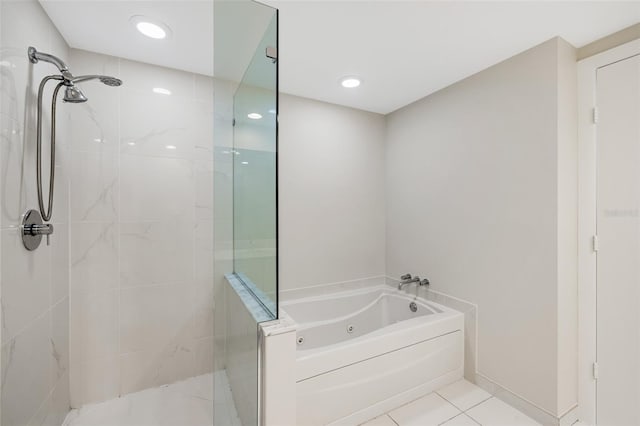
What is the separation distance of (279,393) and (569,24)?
7.99ft

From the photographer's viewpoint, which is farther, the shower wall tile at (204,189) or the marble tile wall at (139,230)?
the shower wall tile at (204,189)

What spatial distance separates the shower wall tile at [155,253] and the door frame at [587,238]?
2600mm

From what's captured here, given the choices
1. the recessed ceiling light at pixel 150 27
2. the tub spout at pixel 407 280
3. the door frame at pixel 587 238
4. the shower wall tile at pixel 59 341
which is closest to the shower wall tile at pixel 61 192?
the shower wall tile at pixel 59 341

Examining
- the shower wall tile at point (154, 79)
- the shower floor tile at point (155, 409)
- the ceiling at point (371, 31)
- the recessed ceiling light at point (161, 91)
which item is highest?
the ceiling at point (371, 31)

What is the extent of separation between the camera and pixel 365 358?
1652 mm

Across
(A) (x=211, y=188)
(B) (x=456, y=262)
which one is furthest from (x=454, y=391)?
(A) (x=211, y=188)

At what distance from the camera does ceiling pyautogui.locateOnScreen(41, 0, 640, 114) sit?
4.67 ft

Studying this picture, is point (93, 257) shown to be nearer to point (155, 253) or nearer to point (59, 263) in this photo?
point (59, 263)

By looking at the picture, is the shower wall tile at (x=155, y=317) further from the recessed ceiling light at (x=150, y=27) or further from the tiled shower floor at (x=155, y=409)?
the recessed ceiling light at (x=150, y=27)

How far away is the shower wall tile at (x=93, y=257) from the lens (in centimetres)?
179

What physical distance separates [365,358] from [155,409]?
1408mm

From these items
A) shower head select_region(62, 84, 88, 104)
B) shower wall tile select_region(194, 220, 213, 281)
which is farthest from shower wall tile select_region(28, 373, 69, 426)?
shower head select_region(62, 84, 88, 104)

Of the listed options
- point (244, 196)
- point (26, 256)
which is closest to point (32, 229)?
point (26, 256)

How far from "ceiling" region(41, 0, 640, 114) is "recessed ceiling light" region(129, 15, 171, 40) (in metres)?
0.04
